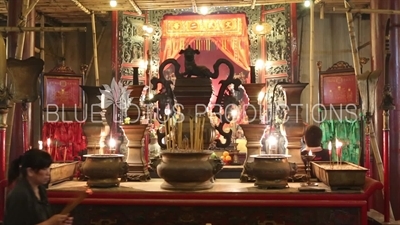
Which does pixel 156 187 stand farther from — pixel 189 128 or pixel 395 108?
pixel 395 108

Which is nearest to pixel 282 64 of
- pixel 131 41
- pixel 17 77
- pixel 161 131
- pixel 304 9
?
pixel 304 9

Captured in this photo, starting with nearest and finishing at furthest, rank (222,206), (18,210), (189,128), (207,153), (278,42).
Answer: (18,210) < (222,206) < (207,153) < (189,128) < (278,42)

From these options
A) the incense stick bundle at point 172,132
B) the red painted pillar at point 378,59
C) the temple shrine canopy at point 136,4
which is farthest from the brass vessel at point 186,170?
the temple shrine canopy at point 136,4

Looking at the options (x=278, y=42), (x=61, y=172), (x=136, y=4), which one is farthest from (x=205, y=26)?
(x=61, y=172)

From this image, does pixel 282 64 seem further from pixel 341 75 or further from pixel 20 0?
pixel 20 0

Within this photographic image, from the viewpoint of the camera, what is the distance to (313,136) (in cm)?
433

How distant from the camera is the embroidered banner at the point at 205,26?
8.59 m

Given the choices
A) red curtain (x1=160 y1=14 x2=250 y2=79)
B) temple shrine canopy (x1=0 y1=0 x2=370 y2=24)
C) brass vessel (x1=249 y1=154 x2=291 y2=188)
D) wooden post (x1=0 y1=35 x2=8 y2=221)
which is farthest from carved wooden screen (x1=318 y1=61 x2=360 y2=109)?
wooden post (x1=0 y1=35 x2=8 y2=221)

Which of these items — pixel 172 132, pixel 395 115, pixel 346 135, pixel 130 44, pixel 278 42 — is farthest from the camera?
pixel 130 44

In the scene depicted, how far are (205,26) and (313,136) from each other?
4.80 metres

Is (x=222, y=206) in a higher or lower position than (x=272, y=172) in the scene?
lower

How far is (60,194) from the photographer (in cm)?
374

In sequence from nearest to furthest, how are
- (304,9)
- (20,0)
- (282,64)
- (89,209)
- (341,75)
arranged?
(89,209), (20,0), (341,75), (282,64), (304,9)

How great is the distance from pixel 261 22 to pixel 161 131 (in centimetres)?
458
